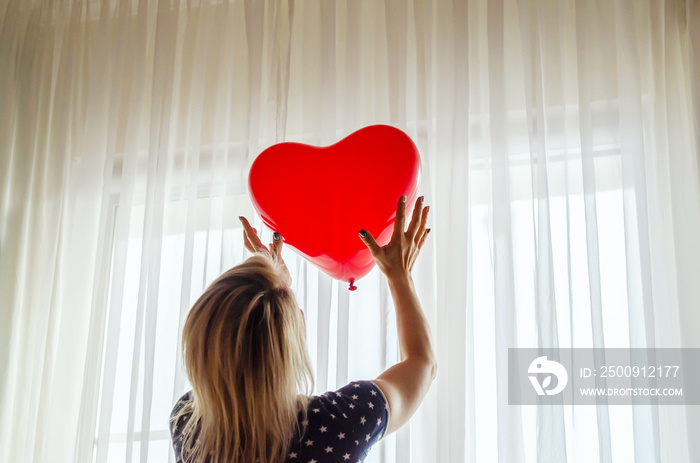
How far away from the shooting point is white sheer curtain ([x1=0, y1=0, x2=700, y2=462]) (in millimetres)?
1778

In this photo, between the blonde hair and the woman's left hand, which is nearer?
the blonde hair

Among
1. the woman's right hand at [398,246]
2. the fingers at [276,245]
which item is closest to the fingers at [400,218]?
the woman's right hand at [398,246]

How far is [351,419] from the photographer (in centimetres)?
126

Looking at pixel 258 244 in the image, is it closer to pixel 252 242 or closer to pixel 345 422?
pixel 252 242

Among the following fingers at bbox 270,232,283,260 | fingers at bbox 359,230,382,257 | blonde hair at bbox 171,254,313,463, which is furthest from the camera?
fingers at bbox 270,232,283,260

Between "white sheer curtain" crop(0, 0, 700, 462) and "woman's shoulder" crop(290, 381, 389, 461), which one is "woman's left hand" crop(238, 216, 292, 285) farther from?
"woman's shoulder" crop(290, 381, 389, 461)

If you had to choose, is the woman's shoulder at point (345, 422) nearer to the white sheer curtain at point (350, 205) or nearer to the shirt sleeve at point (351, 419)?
the shirt sleeve at point (351, 419)

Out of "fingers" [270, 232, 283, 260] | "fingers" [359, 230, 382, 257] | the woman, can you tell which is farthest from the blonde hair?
"fingers" [270, 232, 283, 260]

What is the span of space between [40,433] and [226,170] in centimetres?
93

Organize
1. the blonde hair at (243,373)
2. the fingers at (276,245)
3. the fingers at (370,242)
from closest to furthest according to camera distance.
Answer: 1. the blonde hair at (243,373)
2. the fingers at (370,242)
3. the fingers at (276,245)

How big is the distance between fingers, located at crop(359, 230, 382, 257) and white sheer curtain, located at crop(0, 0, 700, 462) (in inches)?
13.6

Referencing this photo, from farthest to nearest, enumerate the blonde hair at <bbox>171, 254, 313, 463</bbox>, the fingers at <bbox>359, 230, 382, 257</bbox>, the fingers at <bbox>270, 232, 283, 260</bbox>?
the fingers at <bbox>270, 232, 283, 260</bbox>
the fingers at <bbox>359, 230, 382, 257</bbox>
the blonde hair at <bbox>171, 254, 313, 463</bbox>

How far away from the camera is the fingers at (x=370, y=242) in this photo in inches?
60.4

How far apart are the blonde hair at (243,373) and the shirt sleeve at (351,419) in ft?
0.12
